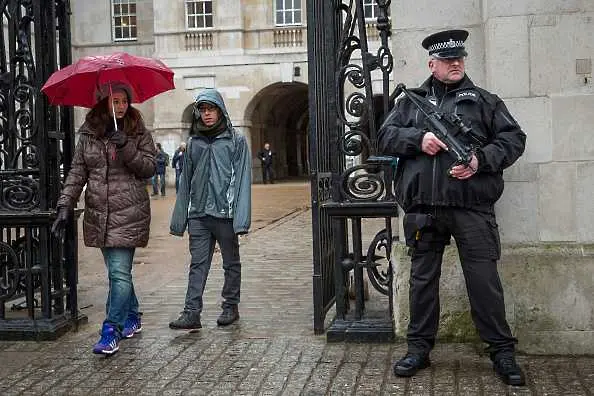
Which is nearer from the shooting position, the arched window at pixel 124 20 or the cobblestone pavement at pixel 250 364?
the cobblestone pavement at pixel 250 364

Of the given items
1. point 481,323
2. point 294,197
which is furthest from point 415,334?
point 294,197

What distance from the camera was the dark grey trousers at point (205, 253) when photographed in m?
6.92

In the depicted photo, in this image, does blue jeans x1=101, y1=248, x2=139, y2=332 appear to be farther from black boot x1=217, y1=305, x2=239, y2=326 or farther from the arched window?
the arched window

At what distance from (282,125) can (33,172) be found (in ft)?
120

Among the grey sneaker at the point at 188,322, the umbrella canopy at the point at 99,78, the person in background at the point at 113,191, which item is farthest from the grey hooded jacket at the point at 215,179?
the person in background at the point at 113,191

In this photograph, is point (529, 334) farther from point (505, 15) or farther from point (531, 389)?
point (505, 15)

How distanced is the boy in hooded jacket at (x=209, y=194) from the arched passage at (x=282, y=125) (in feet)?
92.2

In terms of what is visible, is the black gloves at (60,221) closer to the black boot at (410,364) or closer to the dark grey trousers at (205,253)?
the dark grey trousers at (205,253)

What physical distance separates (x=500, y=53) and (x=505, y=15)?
0.24 m

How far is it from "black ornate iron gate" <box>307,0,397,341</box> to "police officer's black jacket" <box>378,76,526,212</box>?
2.78ft

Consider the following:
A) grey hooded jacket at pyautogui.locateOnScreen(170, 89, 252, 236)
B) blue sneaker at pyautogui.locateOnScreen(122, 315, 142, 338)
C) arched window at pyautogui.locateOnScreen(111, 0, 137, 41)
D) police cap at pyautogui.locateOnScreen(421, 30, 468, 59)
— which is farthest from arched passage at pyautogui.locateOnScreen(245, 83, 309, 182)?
police cap at pyautogui.locateOnScreen(421, 30, 468, 59)

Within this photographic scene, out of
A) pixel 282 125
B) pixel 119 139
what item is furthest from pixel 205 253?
pixel 282 125

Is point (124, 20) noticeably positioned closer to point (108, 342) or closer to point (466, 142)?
Result: point (108, 342)

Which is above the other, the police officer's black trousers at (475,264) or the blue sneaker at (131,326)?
the police officer's black trousers at (475,264)
